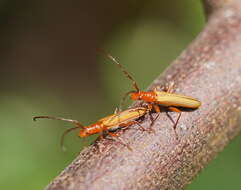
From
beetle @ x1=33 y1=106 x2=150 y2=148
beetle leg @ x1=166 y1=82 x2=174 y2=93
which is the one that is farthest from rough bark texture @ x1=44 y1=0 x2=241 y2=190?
beetle @ x1=33 y1=106 x2=150 y2=148

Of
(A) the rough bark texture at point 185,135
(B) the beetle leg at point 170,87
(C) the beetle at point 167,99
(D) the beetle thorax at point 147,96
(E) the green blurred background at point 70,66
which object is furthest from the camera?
(E) the green blurred background at point 70,66

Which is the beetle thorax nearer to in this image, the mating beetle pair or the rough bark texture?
the mating beetle pair

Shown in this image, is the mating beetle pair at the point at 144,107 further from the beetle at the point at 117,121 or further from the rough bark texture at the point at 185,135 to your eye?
the rough bark texture at the point at 185,135

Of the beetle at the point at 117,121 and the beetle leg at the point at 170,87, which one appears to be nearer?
the beetle at the point at 117,121

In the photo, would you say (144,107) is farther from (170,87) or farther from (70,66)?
(70,66)

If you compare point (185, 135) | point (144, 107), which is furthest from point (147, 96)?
point (185, 135)

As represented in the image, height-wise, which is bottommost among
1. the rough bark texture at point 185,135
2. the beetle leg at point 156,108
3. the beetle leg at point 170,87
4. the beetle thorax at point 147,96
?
the rough bark texture at point 185,135

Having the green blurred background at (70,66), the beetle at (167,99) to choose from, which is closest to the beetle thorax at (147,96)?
the beetle at (167,99)
